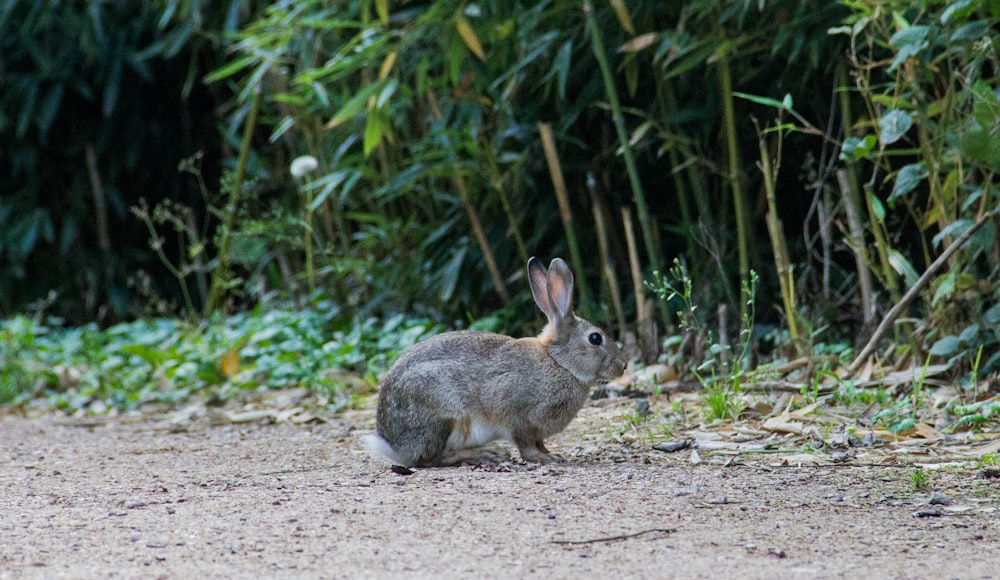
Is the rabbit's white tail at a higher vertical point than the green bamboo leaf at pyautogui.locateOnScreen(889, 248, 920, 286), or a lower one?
lower

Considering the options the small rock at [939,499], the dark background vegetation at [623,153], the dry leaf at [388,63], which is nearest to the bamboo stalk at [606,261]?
the dark background vegetation at [623,153]

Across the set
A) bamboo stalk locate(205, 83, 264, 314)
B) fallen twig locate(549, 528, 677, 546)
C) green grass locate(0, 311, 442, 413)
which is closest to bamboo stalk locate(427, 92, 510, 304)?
green grass locate(0, 311, 442, 413)

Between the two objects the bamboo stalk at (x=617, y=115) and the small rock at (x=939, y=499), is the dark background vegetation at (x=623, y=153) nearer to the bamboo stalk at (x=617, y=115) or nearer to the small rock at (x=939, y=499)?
the bamboo stalk at (x=617, y=115)

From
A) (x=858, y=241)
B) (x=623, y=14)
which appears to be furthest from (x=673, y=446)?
(x=623, y=14)

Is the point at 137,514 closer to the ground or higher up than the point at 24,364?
higher up

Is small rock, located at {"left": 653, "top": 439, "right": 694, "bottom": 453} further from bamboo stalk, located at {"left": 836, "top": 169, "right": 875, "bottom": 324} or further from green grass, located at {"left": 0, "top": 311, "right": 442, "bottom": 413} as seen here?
green grass, located at {"left": 0, "top": 311, "right": 442, "bottom": 413}

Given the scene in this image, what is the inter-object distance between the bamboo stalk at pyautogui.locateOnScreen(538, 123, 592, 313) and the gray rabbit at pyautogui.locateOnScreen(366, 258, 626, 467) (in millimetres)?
1382

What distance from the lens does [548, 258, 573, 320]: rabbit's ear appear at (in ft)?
13.7

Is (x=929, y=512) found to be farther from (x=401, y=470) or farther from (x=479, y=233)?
(x=479, y=233)

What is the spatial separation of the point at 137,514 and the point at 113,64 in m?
6.32

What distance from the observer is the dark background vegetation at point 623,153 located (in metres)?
4.70

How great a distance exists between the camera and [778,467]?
3732 mm

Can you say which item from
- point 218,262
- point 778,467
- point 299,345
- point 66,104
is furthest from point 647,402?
point 66,104

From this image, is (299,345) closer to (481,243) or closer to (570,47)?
(481,243)
